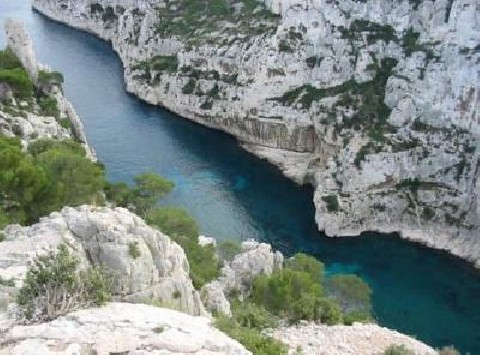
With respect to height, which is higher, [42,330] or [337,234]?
[42,330]

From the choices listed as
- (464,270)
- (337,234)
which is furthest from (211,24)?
(464,270)

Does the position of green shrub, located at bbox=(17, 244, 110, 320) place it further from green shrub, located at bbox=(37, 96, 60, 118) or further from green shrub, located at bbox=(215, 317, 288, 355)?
green shrub, located at bbox=(37, 96, 60, 118)

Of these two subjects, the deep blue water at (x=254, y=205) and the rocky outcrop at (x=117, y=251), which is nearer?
the rocky outcrop at (x=117, y=251)

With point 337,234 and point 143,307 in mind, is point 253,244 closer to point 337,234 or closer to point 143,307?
point 337,234

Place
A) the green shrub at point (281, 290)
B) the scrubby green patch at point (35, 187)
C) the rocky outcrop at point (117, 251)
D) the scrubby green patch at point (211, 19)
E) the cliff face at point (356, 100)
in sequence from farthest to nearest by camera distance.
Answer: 1. the scrubby green patch at point (211, 19)
2. the cliff face at point (356, 100)
3. the scrubby green patch at point (35, 187)
4. the green shrub at point (281, 290)
5. the rocky outcrop at point (117, 251)

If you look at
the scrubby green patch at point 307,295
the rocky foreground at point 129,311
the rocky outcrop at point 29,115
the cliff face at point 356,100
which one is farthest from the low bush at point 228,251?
the cliff face at point 356,100

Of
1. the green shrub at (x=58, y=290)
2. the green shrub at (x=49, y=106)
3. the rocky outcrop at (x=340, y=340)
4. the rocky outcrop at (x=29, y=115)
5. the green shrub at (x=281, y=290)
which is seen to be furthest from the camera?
the green shrub at (x=49, y=106)

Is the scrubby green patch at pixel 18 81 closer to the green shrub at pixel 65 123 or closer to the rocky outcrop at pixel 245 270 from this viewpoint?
the green shrub at pixel 65 123
